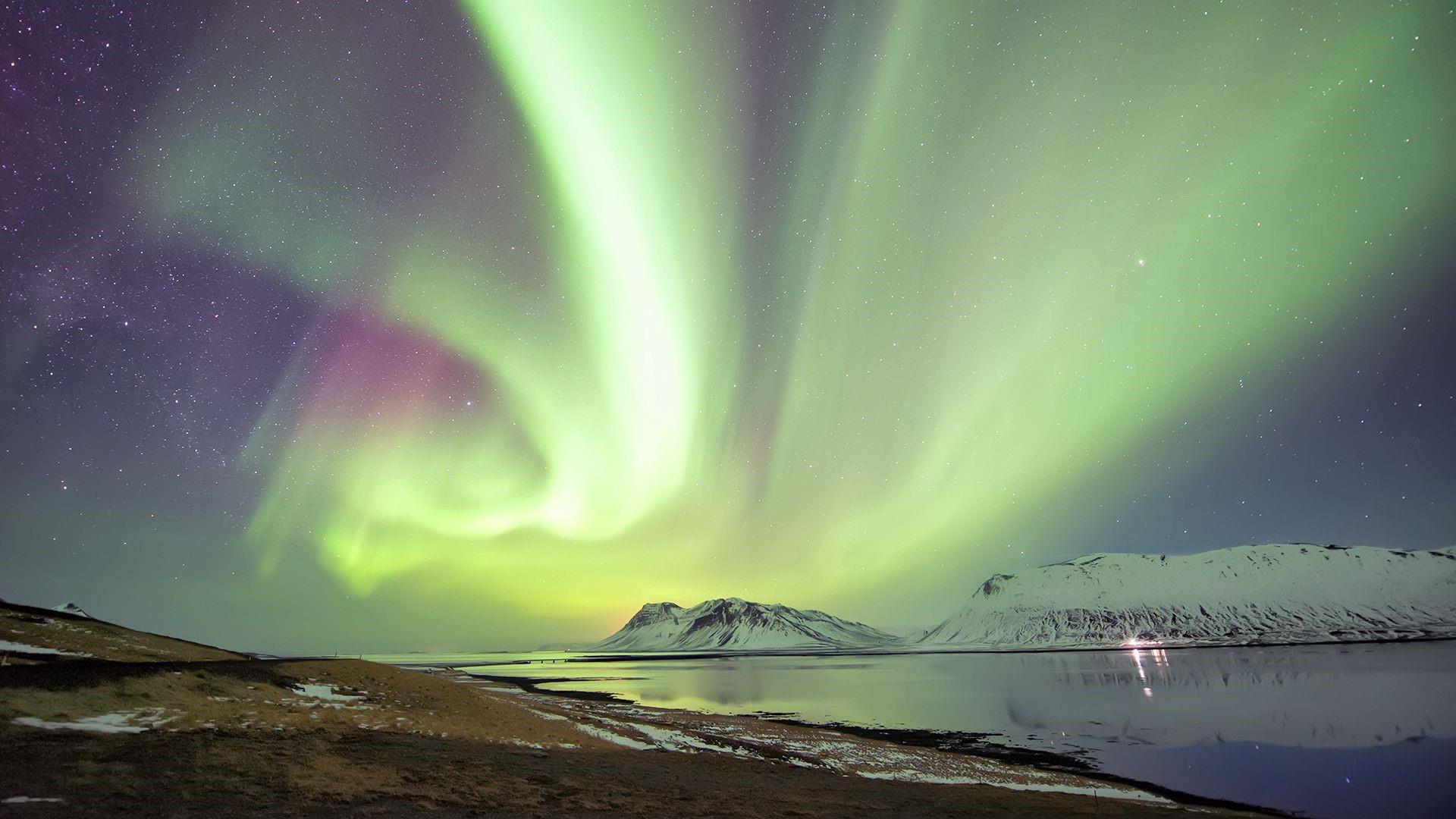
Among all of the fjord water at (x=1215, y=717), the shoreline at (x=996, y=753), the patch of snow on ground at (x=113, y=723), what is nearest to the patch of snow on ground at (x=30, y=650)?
the patch of snow on ground at (x=113, y=723)

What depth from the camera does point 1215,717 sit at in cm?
5353

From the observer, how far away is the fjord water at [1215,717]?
30.0 metres

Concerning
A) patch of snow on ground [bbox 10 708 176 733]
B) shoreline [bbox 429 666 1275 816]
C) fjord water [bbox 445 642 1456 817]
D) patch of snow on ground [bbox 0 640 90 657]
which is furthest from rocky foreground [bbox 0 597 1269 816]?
fjord water [bbox 445 642 1456 817]

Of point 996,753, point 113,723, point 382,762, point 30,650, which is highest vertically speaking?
point 30,650

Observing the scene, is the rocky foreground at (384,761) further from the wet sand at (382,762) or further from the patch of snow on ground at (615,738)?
the patch of snow on ground at (615,738)

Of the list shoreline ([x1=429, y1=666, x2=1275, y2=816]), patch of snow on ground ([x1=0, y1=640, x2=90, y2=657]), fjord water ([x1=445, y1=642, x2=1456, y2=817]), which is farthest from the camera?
patch of snow on ground ([x1=0, y1=640, x2=90, y2=657])

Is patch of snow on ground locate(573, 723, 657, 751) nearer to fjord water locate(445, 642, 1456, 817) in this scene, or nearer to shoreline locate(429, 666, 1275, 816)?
shoreline locate(429, 666, 1275, 816)

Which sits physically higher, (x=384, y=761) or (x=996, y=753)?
(x=384, y=761)

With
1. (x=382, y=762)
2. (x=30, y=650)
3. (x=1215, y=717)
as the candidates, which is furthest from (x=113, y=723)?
(x=1215, y=717)

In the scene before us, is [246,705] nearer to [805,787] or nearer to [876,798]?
[805,787]

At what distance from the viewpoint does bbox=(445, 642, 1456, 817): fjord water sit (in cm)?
2997

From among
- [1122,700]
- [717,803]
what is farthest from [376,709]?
[1122,700]

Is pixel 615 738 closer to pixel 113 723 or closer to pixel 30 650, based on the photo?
pixel 113 723

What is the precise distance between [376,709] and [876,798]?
22.2 meters
